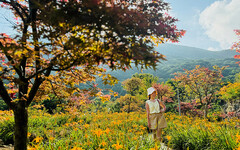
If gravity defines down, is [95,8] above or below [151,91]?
above

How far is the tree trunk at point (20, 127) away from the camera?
2.62 metres

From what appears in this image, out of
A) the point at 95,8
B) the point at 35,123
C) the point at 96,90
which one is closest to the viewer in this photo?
the point at 95,8

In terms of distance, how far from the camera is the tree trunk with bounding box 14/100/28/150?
262 cm

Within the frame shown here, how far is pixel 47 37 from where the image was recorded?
1.83 meters

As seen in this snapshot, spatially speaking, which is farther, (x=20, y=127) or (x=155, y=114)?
(x=155, y=114)

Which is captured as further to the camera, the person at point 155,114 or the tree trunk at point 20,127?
the person at point 155,114

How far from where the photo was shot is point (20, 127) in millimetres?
2680

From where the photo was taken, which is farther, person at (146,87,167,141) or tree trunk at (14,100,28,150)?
person at (146,87,167,141)

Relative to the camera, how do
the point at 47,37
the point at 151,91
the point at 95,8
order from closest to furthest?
the point at 95,8
the point at 47,37
the point at 151,91

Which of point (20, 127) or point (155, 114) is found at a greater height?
point (20, 127)

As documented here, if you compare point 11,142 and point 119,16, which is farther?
point 11,142

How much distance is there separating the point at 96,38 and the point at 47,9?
0.65 meters

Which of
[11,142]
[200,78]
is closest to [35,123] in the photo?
[11,142]

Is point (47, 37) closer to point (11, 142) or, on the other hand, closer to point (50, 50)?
point (50, 50)
